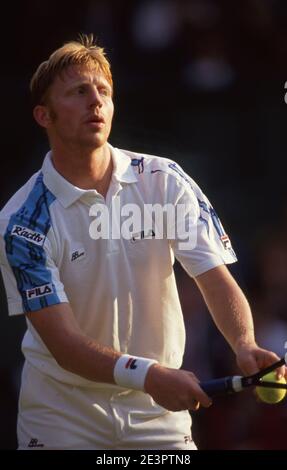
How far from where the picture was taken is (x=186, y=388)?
388 centimetres

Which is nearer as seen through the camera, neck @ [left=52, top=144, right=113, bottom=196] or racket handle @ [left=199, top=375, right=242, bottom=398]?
racket handle @ [left=199, top=375, right=242, bottom=398]

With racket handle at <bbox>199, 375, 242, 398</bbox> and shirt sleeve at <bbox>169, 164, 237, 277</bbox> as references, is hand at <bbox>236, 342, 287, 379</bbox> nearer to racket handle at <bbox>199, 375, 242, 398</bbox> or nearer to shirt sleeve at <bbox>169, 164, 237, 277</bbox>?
racket handle at <bbox>199, 375, 242, 398</bbox>

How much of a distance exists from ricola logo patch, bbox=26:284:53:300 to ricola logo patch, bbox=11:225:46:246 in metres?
0.18

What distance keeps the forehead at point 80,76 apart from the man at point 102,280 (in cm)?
8

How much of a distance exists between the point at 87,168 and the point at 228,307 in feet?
2.78

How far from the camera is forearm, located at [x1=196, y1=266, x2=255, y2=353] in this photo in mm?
4312

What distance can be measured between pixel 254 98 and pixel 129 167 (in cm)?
279

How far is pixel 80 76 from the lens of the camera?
15.7 ft

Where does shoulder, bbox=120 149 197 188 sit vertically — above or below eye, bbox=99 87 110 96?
below

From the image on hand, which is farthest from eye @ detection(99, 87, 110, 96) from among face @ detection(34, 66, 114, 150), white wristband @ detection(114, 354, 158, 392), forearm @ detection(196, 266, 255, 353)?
white wristband @ detection(114, 354, 158, 392)

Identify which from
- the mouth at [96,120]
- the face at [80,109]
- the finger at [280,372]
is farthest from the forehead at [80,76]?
the finger at [280,372]
